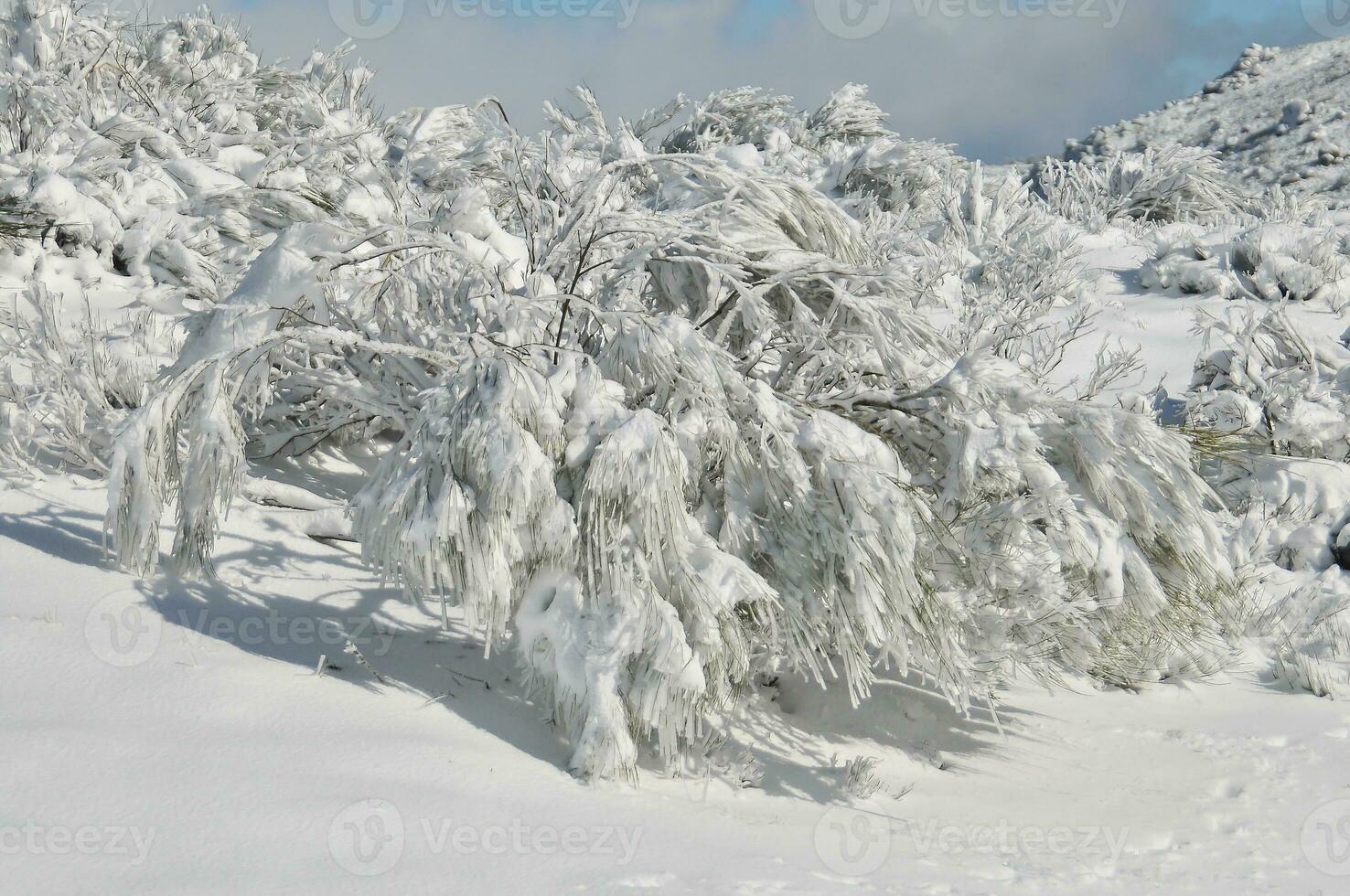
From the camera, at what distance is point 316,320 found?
5.25 m

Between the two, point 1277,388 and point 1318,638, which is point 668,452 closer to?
point 1318,638

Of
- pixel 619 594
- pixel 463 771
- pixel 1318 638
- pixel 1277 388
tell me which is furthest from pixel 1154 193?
pixel 463 771

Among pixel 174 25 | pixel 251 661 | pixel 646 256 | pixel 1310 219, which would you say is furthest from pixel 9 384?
pixel 1310 219

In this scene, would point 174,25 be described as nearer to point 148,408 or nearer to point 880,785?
point 148,408

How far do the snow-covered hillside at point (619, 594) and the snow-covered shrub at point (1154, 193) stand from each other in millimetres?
7404

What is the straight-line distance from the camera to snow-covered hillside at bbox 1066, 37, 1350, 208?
21148 mm

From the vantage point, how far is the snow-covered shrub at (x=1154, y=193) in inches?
507

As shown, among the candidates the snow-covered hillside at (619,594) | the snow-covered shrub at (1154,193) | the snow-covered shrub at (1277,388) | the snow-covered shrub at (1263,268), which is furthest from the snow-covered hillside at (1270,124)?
the snow-covered hillside at (619,594)

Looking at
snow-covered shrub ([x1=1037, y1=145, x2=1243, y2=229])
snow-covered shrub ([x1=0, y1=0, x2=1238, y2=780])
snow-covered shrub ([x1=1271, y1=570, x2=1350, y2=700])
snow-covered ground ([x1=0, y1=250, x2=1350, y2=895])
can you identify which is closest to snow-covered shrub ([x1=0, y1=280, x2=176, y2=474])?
snow-covered shrub ([x1=0, y1=0, x2=1238, y2=780])

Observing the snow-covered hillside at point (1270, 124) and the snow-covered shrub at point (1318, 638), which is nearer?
the snow-covered shrub at point (1318, 638)

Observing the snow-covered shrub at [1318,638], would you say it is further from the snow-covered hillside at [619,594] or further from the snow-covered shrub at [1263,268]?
the snow-covered shrub at [1263,268]

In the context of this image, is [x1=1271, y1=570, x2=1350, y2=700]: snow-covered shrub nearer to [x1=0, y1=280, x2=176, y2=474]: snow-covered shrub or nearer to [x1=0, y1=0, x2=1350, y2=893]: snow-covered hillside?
[x1=0, y1=0, x2=1350, y2=893]: snow-covered hillside

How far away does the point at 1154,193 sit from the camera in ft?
43.1

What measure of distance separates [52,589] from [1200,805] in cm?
416
